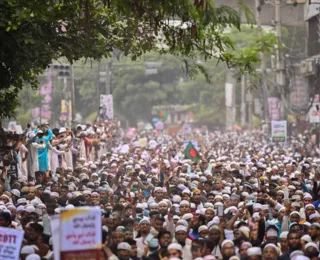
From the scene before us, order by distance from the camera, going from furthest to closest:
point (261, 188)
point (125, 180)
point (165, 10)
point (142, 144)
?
point (142, 144) < point (125, 180) < point (261, 188) < point (165, 10)

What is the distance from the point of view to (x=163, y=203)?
16594 mm

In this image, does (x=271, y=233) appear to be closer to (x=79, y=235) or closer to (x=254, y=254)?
(x=254, y=254)

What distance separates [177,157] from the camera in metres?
32.3

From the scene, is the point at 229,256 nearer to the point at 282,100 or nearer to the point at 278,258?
the point at 278,258

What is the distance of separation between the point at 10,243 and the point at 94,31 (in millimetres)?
7548

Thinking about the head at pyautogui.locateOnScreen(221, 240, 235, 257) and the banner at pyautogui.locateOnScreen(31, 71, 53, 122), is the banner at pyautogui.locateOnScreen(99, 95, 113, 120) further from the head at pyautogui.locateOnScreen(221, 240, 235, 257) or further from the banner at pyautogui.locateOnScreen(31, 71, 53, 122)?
the head at pyautogui.locateOnScreen(221, 240, 235, 257)

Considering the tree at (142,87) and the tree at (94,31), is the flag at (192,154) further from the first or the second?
the tree at (142,87)

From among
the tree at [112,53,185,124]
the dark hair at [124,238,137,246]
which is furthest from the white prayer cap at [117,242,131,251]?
the tree at [112,53,185,124]

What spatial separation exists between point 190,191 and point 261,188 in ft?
4.08

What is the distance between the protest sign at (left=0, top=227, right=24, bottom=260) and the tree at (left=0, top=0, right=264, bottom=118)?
3259 millimetres

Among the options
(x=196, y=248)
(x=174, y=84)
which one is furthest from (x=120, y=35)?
(x=174, y=84)

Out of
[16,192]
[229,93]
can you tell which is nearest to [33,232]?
[16,192]

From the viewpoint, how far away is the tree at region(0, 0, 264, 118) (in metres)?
13.9

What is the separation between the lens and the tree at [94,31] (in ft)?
45.8
